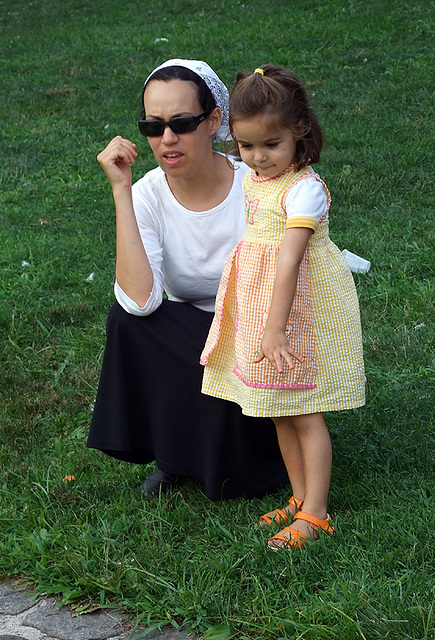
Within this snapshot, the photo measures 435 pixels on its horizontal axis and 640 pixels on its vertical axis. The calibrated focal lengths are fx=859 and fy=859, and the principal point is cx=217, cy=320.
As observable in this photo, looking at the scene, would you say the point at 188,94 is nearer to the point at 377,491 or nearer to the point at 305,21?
the point at 377,491

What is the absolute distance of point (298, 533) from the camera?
267cm

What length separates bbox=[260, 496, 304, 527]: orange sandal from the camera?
281cm

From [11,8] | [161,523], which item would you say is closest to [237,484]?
[161,523]

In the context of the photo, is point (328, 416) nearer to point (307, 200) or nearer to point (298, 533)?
point (298, 533)

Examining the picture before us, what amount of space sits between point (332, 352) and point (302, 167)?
1.90ft

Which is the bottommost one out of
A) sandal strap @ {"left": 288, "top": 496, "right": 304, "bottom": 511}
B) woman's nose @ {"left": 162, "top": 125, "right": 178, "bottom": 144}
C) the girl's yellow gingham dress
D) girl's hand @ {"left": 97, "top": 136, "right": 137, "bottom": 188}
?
sandal strap @ {"left": 288, "top": 496, "right": 304, "bottom": 511}

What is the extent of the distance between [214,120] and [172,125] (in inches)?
8.7

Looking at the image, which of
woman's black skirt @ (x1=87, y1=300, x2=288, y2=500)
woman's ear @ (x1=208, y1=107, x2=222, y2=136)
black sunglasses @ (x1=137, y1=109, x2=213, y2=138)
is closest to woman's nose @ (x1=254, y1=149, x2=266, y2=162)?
black sunglasses @ (x1=137, y1=109, x2=213, y2=138)

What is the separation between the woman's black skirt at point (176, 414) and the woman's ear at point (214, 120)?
65cm

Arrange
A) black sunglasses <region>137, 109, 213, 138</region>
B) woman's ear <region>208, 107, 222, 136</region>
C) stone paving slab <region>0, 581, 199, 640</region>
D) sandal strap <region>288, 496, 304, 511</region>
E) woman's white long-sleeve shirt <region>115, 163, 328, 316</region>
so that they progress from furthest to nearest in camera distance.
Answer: woman's white long-sleeve shirt <region>115, 163, 328, 316</region>
woman's ear <region>208, 107, 222, 136</region>
black sunglasses <region>137, 109, 213, 138</region>
sandal strap <region>288, 496, 304, 511</region>
stone paving slab <region>0, 581, 199, 640</region>

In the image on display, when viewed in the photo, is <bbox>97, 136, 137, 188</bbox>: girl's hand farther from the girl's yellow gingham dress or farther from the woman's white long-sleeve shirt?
the girl's yellow gingham dress

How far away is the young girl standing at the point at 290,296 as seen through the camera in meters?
2.50

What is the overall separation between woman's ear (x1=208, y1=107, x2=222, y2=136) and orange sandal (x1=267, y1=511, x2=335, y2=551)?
1393 millimetres

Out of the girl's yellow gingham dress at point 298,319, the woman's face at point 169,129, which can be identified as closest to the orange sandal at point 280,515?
the girl's yellow gingham dress at point 298,319
